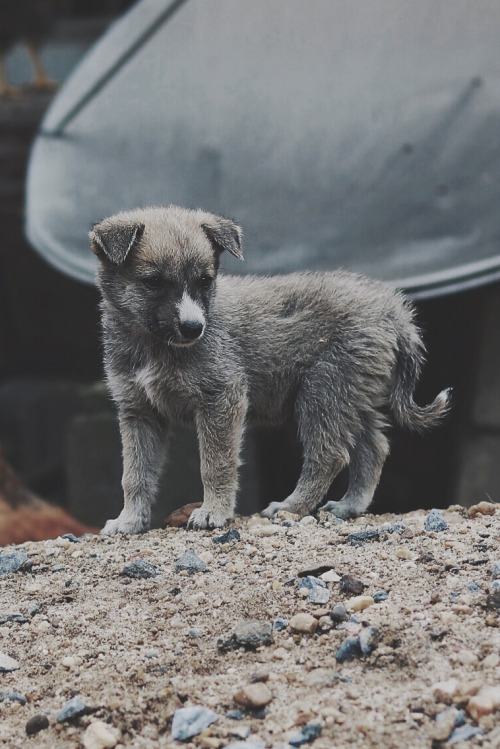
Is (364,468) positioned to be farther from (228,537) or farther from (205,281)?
(205,281)

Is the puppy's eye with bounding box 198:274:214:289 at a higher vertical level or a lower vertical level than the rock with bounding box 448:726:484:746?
higher

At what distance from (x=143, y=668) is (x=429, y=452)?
683 centimetres

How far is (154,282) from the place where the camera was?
15.3ft

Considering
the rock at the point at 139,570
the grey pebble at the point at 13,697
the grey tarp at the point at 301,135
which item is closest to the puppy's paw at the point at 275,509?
the rock at the point at 139,570

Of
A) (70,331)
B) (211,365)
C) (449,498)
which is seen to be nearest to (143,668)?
(211,365)

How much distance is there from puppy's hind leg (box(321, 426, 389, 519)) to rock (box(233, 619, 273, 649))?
1.37 meters

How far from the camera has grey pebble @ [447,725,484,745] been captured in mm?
3203

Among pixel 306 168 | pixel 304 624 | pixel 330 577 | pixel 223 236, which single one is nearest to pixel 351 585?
pixel 330 577

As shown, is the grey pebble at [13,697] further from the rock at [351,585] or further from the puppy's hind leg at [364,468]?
the puppy's hind leg at [364,468]

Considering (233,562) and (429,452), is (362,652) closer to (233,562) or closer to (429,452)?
(233,562)

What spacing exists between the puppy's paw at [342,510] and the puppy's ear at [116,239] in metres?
1.66

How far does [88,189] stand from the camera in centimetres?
874

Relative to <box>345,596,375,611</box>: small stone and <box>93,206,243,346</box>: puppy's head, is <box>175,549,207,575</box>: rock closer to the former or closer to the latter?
<box>345,596,375,611</box>: small stone

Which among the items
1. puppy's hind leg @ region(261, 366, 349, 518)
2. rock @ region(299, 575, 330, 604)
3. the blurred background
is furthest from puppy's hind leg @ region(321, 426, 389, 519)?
the blurred background
